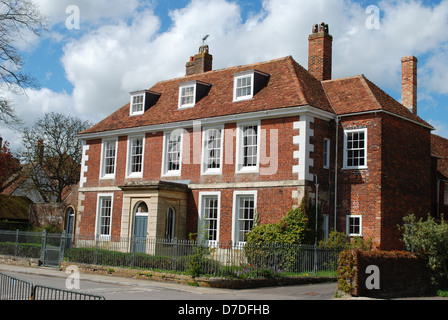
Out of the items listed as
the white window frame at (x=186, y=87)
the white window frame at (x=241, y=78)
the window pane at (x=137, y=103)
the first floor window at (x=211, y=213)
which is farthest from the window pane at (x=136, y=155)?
the white window frame at (x=241, y=78)

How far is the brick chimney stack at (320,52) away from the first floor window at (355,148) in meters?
4.78

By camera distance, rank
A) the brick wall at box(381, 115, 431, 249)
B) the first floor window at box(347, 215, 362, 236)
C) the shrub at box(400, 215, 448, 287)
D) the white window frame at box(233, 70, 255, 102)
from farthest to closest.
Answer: the white window frame at box(233, 70, 255, 102) < the first floor window at box(347, 215, 362, 236) < the brick wall at box(381, 115, 431, 249) < the shrub at box(400, 215, 448, 287)

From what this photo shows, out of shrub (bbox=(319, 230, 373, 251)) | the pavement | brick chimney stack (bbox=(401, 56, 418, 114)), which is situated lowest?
the pavement

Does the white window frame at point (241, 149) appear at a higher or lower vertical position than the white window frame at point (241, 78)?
lower

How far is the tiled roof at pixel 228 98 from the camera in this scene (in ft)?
77.0

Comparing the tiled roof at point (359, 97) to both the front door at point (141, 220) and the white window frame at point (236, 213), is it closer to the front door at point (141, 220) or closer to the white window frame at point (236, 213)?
the white window frame at point (236, 213)

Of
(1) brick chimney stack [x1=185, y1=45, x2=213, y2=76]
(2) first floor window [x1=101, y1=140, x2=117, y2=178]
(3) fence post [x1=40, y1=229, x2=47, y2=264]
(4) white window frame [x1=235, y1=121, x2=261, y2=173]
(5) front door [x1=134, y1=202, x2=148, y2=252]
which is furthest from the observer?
(1) brick chimney stack [x1=185, y1=45, x2=213, y2=76]

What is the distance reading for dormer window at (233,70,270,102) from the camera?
24953 millimetres

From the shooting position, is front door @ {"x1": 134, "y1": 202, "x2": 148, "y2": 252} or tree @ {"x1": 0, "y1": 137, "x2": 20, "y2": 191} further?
tree @ {"x1": 0, "y1": 137, "x2": 20, "y2": 191}

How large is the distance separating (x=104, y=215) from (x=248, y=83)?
11124 mm

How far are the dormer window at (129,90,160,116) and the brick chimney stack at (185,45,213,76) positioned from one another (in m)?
3.38

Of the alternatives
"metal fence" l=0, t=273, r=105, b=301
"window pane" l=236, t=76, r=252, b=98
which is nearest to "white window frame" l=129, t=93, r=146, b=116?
"window pane" l=236, t=76, r=252, b=98

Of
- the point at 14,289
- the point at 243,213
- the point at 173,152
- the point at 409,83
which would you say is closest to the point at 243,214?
the point at 243,213

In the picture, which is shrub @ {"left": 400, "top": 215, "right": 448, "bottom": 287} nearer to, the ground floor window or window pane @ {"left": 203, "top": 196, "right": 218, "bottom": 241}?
the ground floor window
